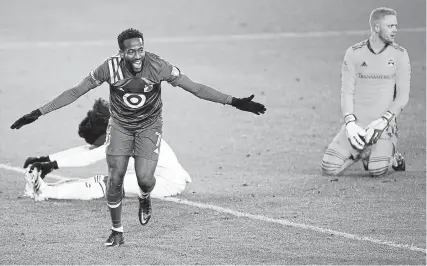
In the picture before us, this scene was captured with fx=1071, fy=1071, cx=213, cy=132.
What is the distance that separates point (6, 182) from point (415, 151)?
5.35m

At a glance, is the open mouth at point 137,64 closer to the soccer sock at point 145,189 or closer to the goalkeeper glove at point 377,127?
the soccer sock at point 145,189

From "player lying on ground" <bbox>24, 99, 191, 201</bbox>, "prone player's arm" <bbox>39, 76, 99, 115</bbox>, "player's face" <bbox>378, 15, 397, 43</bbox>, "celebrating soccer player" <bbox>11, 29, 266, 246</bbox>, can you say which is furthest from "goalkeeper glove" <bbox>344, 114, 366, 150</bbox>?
"prone player's arm" <bbox>39, 76, 99, 115</bbox>

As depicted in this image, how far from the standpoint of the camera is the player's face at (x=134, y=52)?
9273mm

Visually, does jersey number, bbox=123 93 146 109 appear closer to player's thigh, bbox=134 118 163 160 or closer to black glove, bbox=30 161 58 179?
player's thigh, bbox=134 118 163 160

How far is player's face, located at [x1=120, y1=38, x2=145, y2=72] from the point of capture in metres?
9.27

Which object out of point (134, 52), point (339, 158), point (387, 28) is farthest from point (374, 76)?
point (134, 52)

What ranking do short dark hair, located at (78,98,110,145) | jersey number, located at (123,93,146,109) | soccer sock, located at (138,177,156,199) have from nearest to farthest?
jersey number, located at (123,93,146,109), soccer sock, located at (138,177,156,199), short dark hair, located at (78,98,110,145)

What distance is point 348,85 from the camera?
12.5m

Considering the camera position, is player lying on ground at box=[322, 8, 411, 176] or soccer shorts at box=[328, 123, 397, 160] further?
soccer shorts at box=[328, 123, 397, 160]

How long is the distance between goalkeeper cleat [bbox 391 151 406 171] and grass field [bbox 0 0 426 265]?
168 mm

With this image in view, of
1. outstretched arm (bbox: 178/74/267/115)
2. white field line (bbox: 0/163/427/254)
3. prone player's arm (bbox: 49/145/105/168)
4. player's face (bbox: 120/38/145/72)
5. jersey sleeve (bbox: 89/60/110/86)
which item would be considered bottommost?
white field line (bbox: 0/163/427/254)

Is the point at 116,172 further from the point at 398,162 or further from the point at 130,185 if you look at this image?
the point at 398,162

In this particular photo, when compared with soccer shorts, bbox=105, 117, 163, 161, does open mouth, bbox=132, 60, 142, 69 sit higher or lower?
higher

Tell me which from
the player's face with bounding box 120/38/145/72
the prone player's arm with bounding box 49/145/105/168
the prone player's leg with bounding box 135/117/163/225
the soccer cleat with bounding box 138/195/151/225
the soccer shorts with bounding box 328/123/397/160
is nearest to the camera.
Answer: the player's face with bounding box 120/38/145/72
